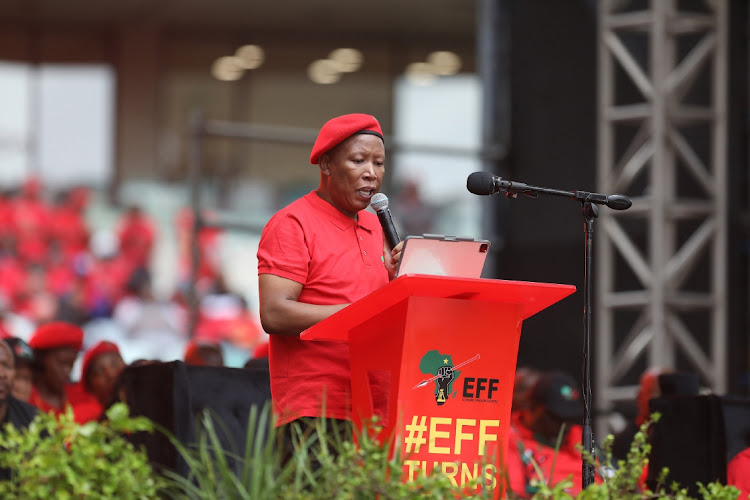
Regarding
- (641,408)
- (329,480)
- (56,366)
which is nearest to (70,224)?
(56,366)

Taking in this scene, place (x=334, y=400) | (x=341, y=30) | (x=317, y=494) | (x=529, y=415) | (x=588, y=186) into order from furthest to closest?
1. (x=341, y=30)
2. (x=588, y=186)
3. (x=529, y=415)
4. (x=334, y=400)
5. (x=317, y=494)

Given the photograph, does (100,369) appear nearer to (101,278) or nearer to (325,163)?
(325,163)

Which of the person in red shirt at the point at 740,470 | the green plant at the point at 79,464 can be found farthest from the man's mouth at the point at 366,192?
the person in red shirt at the point at 740,470

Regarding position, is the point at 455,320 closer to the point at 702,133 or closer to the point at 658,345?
the point at 658,345

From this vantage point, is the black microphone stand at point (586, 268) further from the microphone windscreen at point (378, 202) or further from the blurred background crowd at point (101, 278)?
the blurred background crowd at point (101, 278)

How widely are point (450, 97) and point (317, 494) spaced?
15550 millimetres

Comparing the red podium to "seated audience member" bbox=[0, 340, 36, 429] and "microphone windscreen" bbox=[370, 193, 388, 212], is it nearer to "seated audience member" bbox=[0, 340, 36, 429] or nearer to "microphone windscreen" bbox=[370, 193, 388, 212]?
"microphone windscreen" bbox=[370, 193, 388, 212]

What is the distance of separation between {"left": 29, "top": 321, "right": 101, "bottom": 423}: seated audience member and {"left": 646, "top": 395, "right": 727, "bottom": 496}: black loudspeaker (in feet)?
10.7

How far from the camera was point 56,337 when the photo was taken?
268 inches

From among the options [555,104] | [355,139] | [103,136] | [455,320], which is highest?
[103,136]

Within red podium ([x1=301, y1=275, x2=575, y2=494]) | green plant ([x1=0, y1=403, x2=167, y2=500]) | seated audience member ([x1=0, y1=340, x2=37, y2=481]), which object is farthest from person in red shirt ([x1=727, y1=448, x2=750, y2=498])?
seated audience member ([x1=0, y1=340, x2=37, y2=481])

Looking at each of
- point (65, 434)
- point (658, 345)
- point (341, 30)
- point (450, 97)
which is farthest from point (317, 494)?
point (341, 30)

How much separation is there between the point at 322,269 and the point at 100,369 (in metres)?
3.75

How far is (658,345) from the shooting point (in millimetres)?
8305
